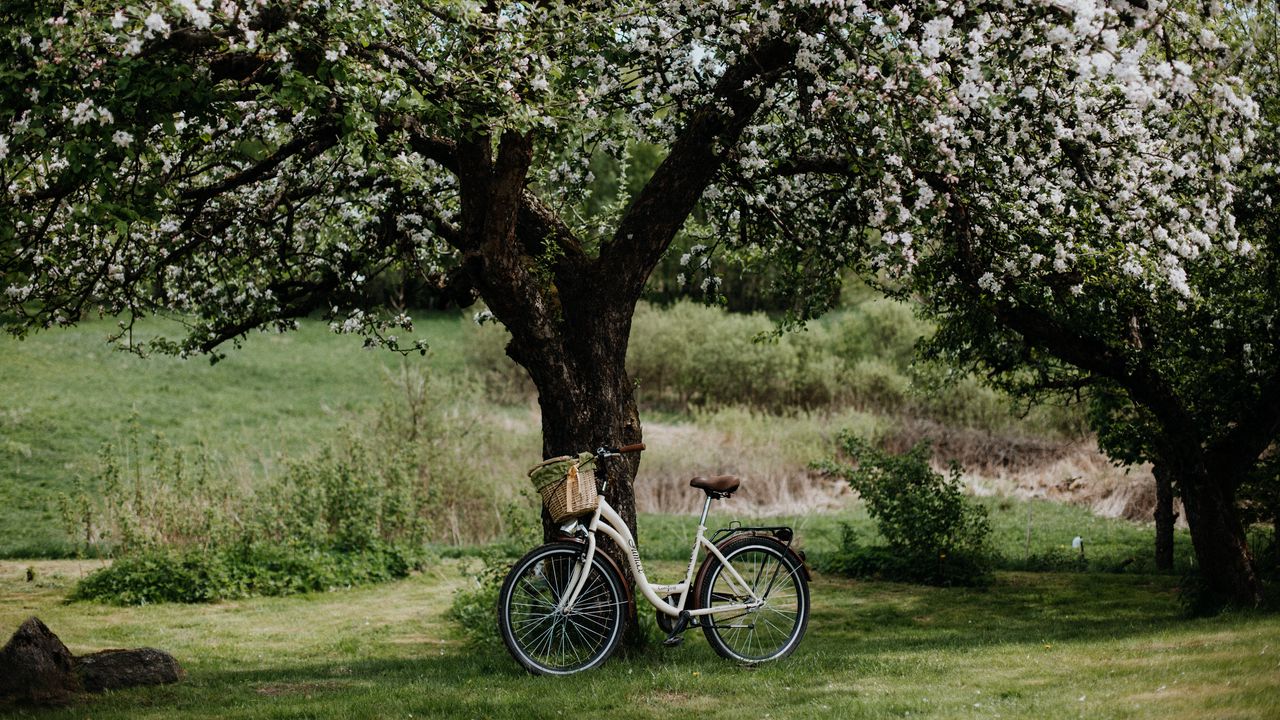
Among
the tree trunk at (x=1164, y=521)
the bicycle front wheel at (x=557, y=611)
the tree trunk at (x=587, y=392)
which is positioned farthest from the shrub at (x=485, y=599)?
the tree trunk at (x=1164, y=521)

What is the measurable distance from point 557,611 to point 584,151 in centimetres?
444

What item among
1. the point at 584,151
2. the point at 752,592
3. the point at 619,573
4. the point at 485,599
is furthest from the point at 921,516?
the point at 619,573

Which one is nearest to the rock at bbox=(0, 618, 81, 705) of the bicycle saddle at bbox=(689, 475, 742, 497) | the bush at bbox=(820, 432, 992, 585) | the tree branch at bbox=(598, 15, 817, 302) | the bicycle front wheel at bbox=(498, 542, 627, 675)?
the bicycle front wheel at bbox=(498, 542, 627, 675)

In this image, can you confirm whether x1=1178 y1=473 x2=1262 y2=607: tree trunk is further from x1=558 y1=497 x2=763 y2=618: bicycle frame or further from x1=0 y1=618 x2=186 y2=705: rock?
x1=0 y1=618 x2=186 y2=705: rock

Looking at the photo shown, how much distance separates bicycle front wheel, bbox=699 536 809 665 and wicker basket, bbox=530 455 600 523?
35.7 inches

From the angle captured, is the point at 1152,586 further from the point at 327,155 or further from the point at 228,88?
the point at 228,88

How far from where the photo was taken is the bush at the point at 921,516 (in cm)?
1280

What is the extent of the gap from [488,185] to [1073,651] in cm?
492

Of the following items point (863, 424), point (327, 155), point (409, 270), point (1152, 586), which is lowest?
point (1152, 586)

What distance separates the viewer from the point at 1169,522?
42.9ft

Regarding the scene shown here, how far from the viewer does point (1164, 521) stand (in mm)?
13078

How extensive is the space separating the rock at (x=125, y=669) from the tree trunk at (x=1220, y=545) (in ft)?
26.1

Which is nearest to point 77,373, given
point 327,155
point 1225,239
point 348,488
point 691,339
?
point 691,339

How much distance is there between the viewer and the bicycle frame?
21.5 ft
